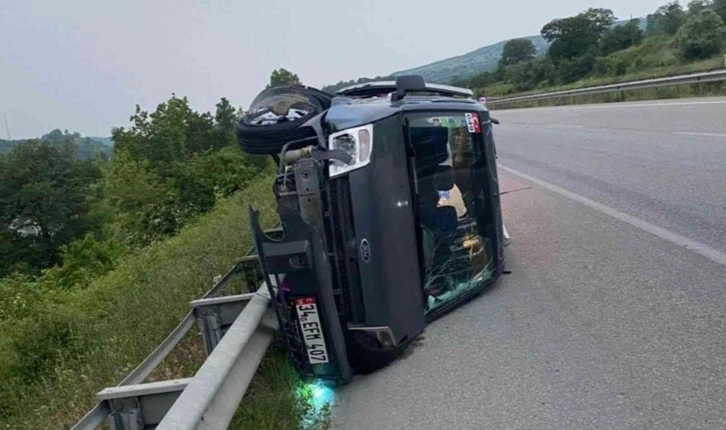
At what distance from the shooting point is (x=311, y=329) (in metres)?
3.91

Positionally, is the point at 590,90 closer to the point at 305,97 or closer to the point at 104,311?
the point at 104,311

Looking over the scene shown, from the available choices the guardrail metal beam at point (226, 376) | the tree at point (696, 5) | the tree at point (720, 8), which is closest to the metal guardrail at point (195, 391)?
the guardrail metal beam at point (226, 376)

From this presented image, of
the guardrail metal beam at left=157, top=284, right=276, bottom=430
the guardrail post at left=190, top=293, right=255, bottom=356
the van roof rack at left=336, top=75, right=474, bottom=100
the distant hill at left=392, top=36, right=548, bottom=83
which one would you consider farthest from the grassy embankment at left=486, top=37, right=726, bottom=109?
the guardrail metal beam at left=157, top=284, right=276, bottom=430

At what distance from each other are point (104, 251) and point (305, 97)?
33413 millimetres

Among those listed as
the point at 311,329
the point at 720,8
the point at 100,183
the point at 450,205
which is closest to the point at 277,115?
the point at 450,205

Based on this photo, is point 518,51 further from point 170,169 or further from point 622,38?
point 170,169

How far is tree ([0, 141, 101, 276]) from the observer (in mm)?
64250

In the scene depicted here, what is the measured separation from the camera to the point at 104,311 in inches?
383

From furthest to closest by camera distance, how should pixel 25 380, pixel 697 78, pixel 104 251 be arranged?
1. pixel 104 251
2. pixel 697 78
3. pixel 25 380

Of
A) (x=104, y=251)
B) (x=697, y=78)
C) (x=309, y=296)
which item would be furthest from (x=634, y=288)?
(x=104, y=251)

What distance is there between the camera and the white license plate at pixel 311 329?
12.7ft

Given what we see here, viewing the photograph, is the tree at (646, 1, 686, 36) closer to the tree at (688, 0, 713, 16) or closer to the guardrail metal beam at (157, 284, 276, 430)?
the tree at (688, 0, 713, 16)

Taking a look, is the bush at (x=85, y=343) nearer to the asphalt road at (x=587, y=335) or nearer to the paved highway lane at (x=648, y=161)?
Answer: the asphalt road at (x=587, y=335)

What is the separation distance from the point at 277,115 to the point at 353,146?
1.17 metres
